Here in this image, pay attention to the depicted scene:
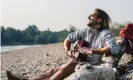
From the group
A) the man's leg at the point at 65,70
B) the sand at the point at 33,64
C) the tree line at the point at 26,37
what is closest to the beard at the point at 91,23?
the man's leg at the point at 65,70

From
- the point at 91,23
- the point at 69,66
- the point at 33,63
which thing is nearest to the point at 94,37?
the point at 91,23

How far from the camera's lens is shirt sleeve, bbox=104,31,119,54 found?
822cm

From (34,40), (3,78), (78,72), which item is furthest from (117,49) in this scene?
(34,40)

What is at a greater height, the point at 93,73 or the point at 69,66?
the point at 69,66

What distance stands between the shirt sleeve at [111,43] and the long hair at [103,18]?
0.27m

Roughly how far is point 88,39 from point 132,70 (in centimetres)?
110

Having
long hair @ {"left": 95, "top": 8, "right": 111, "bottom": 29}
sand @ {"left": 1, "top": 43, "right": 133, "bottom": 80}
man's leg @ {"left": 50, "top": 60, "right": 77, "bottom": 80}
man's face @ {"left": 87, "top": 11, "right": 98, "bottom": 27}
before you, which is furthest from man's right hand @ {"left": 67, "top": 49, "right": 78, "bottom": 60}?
sand @ {"left": 1, "top": 43, "right": 133, "bottom": 80}

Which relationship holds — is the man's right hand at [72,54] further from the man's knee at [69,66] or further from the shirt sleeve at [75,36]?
the shirt sleeve at [75,36]

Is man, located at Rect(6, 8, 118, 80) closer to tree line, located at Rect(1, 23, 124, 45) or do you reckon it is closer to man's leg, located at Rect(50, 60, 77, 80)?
man's leg, located at Rect(50, 60, 77, 80)

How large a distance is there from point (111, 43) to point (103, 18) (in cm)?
62

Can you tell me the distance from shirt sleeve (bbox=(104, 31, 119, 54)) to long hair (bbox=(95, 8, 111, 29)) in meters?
0.27

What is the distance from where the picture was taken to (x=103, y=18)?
863 centimetres

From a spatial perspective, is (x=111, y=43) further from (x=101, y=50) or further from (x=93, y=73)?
(x=93, y=73)

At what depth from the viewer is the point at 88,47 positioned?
868cm
